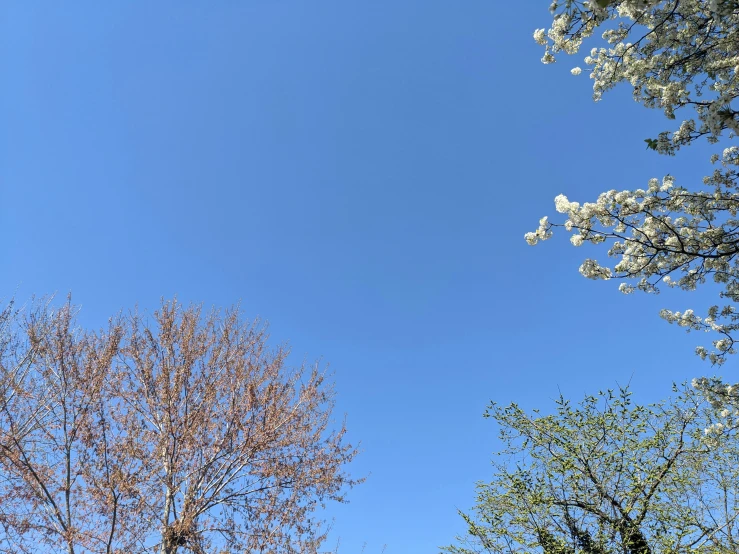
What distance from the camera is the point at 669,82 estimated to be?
479cm

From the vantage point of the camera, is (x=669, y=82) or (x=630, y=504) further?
(x=630, y=504)

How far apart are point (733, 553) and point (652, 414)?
2417 millimetres

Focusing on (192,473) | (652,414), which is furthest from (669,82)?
(192,473)

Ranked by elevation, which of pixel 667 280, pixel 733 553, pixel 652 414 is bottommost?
pixel 733 553

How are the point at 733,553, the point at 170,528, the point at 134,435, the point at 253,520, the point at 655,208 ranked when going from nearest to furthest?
1. the point at 655,208
2. the point at 733,553
3. the point at 170,528
4. the point at 134,435
5. the point at 253,520

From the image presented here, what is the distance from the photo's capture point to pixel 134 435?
8.50 meters

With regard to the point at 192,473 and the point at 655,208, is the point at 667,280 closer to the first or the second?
the point at 655,208

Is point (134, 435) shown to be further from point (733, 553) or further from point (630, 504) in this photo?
point (733, 553)

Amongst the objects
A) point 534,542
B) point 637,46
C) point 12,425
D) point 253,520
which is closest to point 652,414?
point 534,542

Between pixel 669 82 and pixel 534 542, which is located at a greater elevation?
pixel 669 82

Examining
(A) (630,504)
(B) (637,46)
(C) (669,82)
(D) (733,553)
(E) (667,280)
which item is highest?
(B) (637,46)

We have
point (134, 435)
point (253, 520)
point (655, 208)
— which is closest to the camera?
point (655, 208)

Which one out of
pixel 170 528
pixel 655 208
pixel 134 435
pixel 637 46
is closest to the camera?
pixel 637 46

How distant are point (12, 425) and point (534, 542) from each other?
32.0ft
